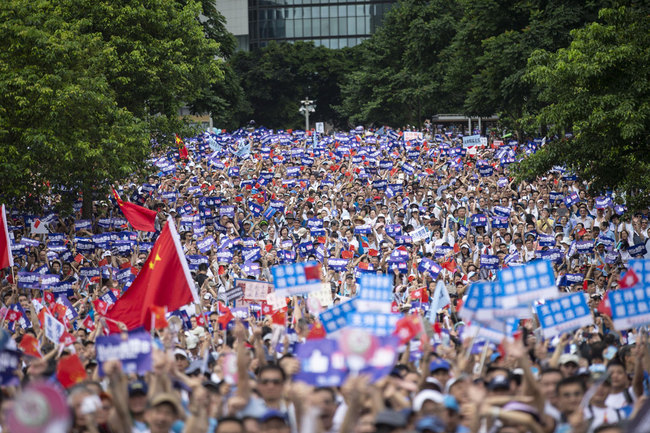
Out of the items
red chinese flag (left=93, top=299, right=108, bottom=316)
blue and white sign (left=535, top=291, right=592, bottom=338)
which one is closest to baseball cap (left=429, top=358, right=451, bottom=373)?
blue and white sign (left=535, top=291, right=592, bottom=338)

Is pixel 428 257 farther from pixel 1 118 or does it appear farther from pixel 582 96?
pixel 1 118

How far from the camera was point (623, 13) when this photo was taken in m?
17.4

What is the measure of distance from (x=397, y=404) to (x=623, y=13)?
42.5 ft

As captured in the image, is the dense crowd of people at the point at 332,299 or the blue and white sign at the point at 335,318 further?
the blue and white sign at the point at 335,318

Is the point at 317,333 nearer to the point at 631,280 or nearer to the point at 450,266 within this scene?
the point at 631,280

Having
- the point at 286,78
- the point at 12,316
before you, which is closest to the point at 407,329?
the point at 12,316

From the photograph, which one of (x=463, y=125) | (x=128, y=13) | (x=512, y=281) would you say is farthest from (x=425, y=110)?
(x=512, y=281)

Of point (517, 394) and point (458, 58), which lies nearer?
point (517, 394)

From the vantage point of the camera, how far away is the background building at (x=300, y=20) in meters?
87.8

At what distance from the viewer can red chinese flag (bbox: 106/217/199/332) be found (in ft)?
37.1

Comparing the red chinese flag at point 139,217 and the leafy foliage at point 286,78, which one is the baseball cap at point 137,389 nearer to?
the red chinese flag at point 139,217

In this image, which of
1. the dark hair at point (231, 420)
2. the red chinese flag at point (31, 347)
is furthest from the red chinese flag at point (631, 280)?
the red chinese flag at point (31, 347)

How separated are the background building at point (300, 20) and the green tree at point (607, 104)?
70.6 m

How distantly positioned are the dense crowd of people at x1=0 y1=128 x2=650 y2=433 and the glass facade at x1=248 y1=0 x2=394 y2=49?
55.1m
